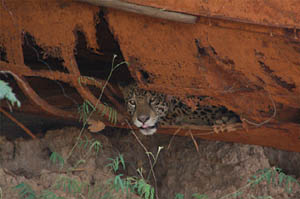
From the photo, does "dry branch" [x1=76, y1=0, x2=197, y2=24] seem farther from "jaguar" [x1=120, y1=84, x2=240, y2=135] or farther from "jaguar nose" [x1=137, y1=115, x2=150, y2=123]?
"jaguar" [x1=120, y1=84, x2=240, y2=135]

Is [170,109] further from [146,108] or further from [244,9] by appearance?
[244,9]

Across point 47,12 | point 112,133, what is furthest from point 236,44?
point 112,133

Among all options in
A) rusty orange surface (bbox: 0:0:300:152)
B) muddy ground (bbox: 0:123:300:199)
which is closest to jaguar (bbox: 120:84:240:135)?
muddy ground (bbox: 0:123:300:199)

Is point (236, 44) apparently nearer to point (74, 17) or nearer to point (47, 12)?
point (74, 17)

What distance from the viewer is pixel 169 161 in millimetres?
5648

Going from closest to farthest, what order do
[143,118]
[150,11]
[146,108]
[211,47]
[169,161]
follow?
[150,11] → [211,47] → [143,118] → [146,108] → [169,161]

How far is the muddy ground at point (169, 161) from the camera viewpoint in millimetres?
4629

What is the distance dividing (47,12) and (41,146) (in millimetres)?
1882

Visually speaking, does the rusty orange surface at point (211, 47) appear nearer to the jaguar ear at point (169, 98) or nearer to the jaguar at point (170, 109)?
the jaguar at point (170, 109)

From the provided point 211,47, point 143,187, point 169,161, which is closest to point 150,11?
point 211,47

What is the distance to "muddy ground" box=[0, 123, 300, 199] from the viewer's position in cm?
463

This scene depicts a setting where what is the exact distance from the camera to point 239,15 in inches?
116

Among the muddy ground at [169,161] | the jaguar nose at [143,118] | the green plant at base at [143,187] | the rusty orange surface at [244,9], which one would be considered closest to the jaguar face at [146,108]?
the jaguar nose at [143,118]

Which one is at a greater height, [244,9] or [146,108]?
[244,9]
